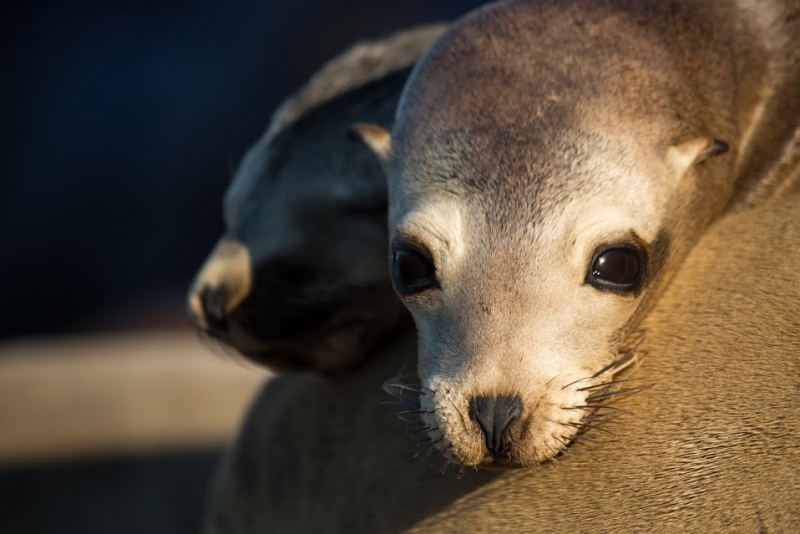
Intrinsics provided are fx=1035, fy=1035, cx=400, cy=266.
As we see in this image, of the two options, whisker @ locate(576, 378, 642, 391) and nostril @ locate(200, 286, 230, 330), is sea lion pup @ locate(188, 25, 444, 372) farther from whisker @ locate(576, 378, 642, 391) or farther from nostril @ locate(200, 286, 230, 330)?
whisker @ locate(576, 378, 642, 391)

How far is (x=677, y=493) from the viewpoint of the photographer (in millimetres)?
1538

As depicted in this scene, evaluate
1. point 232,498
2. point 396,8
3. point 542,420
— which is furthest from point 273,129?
point 396,8

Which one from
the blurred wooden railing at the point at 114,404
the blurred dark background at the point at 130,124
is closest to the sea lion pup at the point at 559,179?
the blurred wooden railing at the point at 114,404

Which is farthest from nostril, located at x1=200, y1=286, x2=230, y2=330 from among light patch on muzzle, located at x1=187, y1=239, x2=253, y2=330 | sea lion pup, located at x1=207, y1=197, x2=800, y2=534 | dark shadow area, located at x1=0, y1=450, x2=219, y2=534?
dark shadow area, located at x1=0, y1=450, x2=219, y2=534

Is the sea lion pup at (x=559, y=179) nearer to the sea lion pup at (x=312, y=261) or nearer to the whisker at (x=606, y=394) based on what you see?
the whisker at (x=606, y=394)

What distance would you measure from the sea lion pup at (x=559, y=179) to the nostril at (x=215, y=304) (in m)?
0.52

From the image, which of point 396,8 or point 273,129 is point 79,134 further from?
point 273,129

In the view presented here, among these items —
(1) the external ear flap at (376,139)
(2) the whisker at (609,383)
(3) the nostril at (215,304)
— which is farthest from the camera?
(3) the nostril at (215,304)

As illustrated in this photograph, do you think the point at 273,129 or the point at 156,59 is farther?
the point at 156,59

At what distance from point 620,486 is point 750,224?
608 millimetres

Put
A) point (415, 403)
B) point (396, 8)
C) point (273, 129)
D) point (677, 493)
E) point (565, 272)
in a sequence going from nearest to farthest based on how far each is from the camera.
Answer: point (677, 493) < point (565, 272) < point (415, 403) < point (273, 129) < point (396, 8)

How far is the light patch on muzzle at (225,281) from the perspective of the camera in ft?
7.59

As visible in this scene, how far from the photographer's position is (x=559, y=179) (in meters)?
1.70

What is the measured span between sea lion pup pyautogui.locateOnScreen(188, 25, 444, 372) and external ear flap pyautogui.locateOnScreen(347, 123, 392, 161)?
11.1 inches
